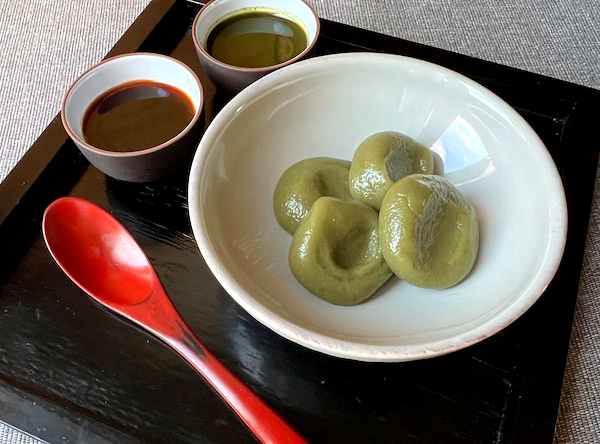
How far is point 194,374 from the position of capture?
74 centimetres

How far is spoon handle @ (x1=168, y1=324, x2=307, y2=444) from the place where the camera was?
26.0 inches

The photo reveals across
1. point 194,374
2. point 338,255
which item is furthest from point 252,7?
point 194,374

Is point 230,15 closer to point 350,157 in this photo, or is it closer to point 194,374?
point 350,157

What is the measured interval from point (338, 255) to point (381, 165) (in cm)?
13

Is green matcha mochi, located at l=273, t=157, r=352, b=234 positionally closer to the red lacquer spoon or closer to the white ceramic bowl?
the white ceramic bowl

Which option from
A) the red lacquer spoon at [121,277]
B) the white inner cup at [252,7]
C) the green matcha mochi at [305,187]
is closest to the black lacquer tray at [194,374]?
the red lacquer spoon at [121,277]

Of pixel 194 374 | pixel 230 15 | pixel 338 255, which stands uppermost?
pixel 230 15

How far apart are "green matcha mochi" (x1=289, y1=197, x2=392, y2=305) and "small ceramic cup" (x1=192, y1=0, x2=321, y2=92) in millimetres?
281

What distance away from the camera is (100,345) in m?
0.77

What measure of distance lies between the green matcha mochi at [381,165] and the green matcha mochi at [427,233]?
0.05 m

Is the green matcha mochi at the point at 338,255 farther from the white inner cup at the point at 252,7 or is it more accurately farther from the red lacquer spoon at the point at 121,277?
the white inner cup at the point at 252,7

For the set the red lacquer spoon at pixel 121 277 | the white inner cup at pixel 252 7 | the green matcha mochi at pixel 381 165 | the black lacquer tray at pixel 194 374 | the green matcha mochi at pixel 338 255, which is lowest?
Answer: the black lacquer tray at pixel 194 374

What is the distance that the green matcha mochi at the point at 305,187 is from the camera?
0.81m

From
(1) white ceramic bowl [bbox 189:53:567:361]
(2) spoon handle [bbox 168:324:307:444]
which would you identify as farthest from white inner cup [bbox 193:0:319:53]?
(2) spoon handle [bbox 168:324:307:444]
